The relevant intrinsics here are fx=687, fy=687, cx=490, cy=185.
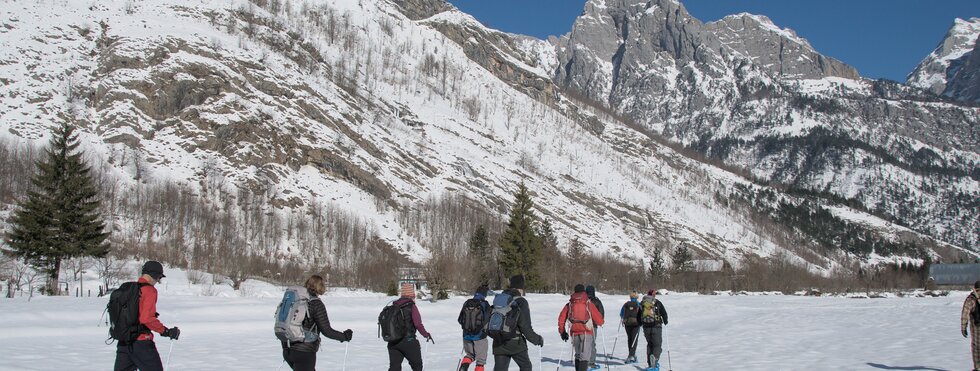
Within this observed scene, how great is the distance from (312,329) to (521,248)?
178ft

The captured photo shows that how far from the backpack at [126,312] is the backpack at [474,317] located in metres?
4.67

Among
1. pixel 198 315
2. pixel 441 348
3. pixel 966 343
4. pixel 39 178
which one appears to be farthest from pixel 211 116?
pixel 966 343

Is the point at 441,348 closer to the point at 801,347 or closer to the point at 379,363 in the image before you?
the point at 379,363

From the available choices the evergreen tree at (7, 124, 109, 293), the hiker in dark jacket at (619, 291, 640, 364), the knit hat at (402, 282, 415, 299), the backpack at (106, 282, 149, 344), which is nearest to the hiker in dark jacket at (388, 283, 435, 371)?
the knit hat at (402, 282, 415, 299)

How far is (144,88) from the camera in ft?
399

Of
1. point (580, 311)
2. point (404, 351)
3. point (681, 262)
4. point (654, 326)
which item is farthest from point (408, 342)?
point (681, 262)

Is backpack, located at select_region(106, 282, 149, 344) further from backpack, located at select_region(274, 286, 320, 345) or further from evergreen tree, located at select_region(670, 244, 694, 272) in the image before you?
evergreen tree, located at select_region(670, 244, 694, 272)

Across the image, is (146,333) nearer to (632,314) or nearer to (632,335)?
(632,314)

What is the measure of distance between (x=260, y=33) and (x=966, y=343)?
169 meters

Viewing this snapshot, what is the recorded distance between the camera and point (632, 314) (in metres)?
16.6

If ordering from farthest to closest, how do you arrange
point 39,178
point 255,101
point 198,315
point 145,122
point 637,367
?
1. point 255,101
2. point 145,122
3. point 39,178
4. point 198,315
5. point 637,367

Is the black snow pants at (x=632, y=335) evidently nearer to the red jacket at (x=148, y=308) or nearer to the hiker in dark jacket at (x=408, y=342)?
the hiker in dark jacket at (x=408, y=342)

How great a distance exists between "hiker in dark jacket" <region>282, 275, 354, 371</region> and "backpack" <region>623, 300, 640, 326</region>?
9.09 metres

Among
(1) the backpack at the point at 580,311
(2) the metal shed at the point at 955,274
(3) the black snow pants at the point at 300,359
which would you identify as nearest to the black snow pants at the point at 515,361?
(1) the backpack at the point at 580,311
